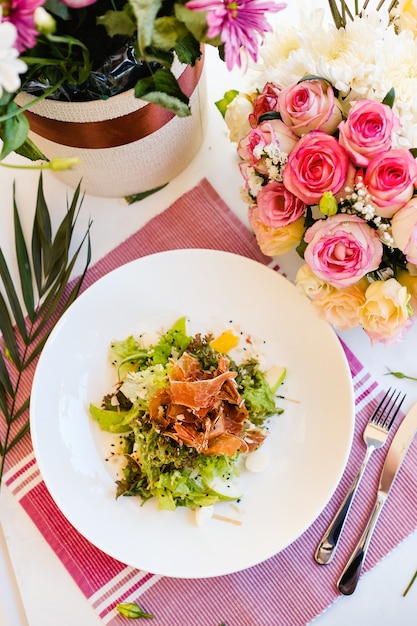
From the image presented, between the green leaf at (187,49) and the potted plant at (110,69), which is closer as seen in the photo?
the potted plant at (110,69)

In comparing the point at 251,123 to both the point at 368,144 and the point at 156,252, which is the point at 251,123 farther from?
the point at 156,252

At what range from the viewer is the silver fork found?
106 cm

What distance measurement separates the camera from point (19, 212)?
1.20 metres

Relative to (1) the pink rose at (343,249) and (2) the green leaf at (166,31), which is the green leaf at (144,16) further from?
(1) the pink rose at (343,249)

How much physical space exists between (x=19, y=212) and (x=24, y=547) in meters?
0.63

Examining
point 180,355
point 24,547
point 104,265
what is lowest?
point 24,547

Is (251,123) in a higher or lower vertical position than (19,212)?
higher

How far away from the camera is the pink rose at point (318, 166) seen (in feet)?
2.55

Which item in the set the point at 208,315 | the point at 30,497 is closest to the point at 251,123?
the point at 208,315

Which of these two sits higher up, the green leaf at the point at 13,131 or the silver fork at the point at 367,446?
the green leaf at the point at 13,131

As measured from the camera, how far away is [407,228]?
2.53ft

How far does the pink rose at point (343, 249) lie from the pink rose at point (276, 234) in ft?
0.23

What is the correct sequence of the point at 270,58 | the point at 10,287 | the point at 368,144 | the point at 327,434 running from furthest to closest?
the point at 10,287
the point at 327,434
the point at 270,58
the point at 368,144

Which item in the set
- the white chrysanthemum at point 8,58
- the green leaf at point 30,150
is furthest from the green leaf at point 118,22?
the green leaf at point 30,150
